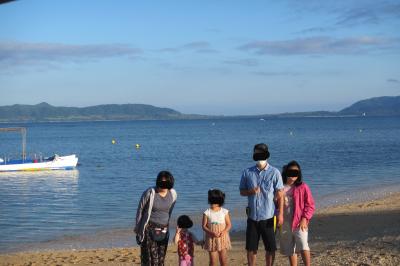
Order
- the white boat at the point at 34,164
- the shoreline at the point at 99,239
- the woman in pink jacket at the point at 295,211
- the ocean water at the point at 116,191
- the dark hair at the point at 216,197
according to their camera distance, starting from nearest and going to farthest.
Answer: the dark hair at the point at 216,197, the woman in pink jacket at the point at 295,211, the shoreline at the point at 99,239, the ocean water at the point at 116,191, the white boat at the point at 34,164

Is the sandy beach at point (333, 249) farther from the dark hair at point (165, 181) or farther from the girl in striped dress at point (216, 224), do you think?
the dark hair at point (165, 181)

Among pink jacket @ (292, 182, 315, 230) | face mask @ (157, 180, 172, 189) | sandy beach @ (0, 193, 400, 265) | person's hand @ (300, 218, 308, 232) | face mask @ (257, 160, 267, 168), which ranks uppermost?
face mask @ (257, 160, 267, 168)

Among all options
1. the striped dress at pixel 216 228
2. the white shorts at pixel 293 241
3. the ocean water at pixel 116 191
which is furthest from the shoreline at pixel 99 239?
the white shorts at pixel 293 241

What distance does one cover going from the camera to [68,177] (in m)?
41.5

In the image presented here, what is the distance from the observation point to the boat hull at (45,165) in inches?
1743

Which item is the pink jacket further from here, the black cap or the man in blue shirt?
the black cap

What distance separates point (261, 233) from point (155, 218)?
142 cm

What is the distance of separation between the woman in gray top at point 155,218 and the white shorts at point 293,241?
152cm

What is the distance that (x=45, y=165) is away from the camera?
149 feet

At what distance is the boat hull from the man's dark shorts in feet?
127

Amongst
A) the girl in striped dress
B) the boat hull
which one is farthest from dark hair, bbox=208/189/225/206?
the boat hull

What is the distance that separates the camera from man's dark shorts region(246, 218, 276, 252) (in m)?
7.59

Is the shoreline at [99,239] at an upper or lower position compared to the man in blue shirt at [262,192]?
lower

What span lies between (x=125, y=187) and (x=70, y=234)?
15.1 metres
